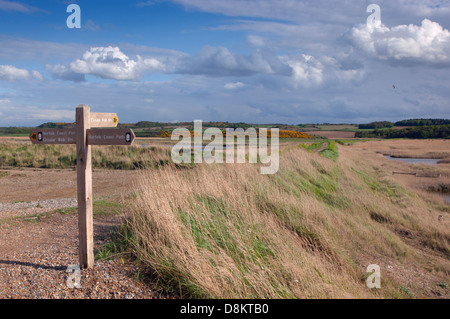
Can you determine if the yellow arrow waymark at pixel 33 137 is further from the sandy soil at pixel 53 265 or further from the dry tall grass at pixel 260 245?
the dry tall grass at pixel 260 245

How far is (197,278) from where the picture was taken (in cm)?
430

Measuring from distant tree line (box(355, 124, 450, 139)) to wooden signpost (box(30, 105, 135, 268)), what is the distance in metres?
85.4

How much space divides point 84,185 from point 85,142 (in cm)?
60

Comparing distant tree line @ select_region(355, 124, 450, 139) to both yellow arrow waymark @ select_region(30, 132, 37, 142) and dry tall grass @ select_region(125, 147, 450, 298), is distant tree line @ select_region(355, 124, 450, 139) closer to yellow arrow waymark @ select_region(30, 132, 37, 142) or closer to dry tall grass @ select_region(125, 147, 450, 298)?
dry tall grass @ select_region(125, 147, 450, 298)

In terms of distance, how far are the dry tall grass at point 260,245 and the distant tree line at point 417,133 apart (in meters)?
76.0

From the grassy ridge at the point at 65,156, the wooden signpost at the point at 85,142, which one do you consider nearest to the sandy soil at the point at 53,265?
the wooden signpost at the point at 85,142

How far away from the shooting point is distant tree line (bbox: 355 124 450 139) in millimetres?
75812

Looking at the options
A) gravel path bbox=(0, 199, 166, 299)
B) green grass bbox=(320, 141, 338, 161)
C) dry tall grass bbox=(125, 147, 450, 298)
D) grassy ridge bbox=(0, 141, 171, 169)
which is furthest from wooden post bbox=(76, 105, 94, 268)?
green grass bbox=(320, 141, 338, 161)

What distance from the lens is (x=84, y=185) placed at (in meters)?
4.79

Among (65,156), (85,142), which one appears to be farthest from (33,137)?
(65,156)

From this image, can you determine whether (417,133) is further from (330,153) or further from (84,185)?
(84,185)
